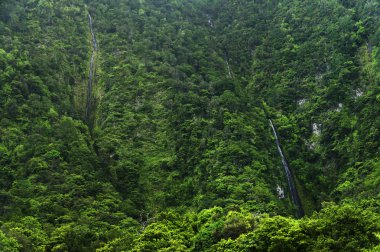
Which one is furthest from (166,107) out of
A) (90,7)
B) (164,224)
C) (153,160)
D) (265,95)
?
(90,7)

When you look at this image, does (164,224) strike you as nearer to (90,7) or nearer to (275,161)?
(275,161)

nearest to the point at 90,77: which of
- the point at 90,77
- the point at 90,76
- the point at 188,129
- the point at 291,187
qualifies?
the point at 90,77

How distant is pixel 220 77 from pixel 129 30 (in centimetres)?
3152

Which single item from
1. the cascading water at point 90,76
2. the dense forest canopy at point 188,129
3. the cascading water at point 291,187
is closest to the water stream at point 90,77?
the cascading water at point 90,76

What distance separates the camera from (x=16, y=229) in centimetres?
4744

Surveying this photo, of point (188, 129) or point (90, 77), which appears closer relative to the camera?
point (188, 129)

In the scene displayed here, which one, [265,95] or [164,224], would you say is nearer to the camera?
[164,224]

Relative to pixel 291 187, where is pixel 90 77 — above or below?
above

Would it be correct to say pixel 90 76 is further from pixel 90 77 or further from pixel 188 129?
pixel 188 129

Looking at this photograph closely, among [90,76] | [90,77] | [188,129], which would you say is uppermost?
[90,76]

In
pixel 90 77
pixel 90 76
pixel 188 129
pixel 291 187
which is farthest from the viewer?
pixel 90 76

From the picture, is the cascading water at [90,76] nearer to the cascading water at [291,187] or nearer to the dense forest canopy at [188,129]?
the dense forest canopy at [188,129]

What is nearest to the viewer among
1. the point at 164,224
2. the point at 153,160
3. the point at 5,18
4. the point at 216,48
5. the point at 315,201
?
the point at 164,224

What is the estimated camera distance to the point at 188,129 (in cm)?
8194
